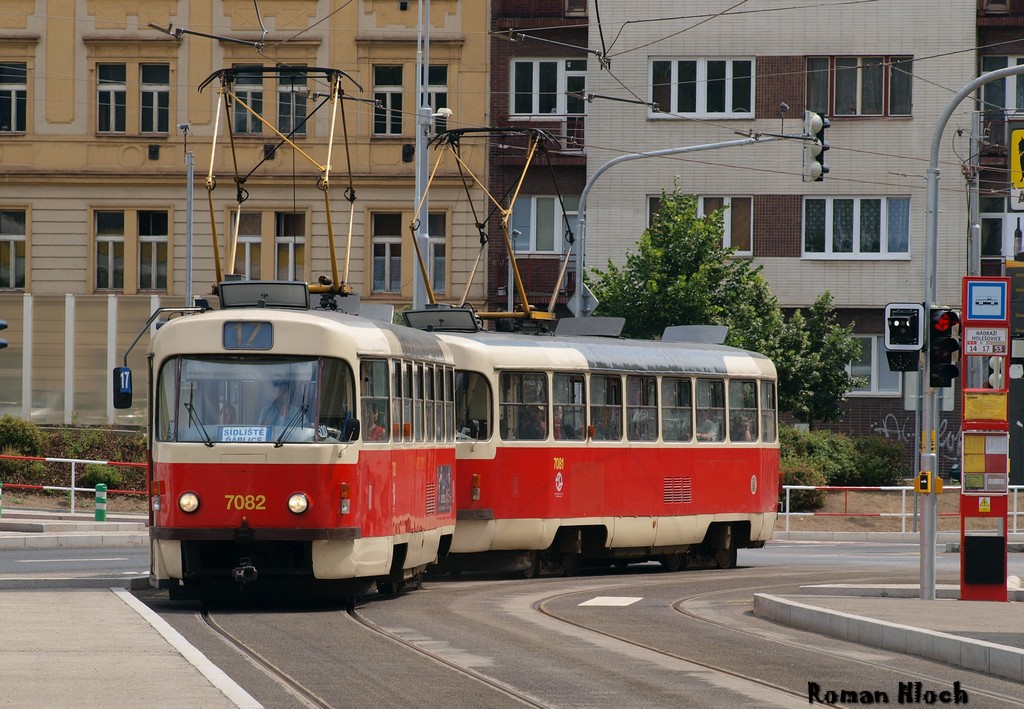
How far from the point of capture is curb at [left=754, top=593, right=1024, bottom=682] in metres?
12.5

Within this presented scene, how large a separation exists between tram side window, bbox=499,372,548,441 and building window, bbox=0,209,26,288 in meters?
28.2

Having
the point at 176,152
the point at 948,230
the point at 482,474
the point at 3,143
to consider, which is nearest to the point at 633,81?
the point at 948,230

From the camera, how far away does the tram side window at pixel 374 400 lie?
17.4 metres

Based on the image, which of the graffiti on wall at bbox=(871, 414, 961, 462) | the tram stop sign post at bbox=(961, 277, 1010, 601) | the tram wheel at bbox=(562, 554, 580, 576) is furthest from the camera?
the graffiti on wall at bbox=(871, 414, 961, 462)

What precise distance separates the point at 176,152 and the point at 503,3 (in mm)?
9229

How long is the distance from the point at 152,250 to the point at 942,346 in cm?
3235

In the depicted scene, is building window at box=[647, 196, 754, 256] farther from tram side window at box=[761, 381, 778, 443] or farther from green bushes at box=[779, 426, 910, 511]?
tram side window at box=[761, 381, 778, 443]

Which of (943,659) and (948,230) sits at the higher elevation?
(948,230)

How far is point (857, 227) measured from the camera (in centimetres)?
4694

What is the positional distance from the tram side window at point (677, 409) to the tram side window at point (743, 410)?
113 cm

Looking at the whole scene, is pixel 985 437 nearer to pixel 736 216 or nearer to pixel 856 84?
pixel 736 216

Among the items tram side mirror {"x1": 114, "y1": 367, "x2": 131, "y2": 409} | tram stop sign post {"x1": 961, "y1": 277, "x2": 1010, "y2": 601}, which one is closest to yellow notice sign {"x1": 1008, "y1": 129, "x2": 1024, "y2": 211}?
tram stop sign post {"x1": 961, "y1": 277, "x2": 1010, "y2": 601}

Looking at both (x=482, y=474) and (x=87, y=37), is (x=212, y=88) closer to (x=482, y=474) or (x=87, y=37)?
(x=87, y=37)

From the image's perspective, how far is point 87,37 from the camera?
46750 millimetres
